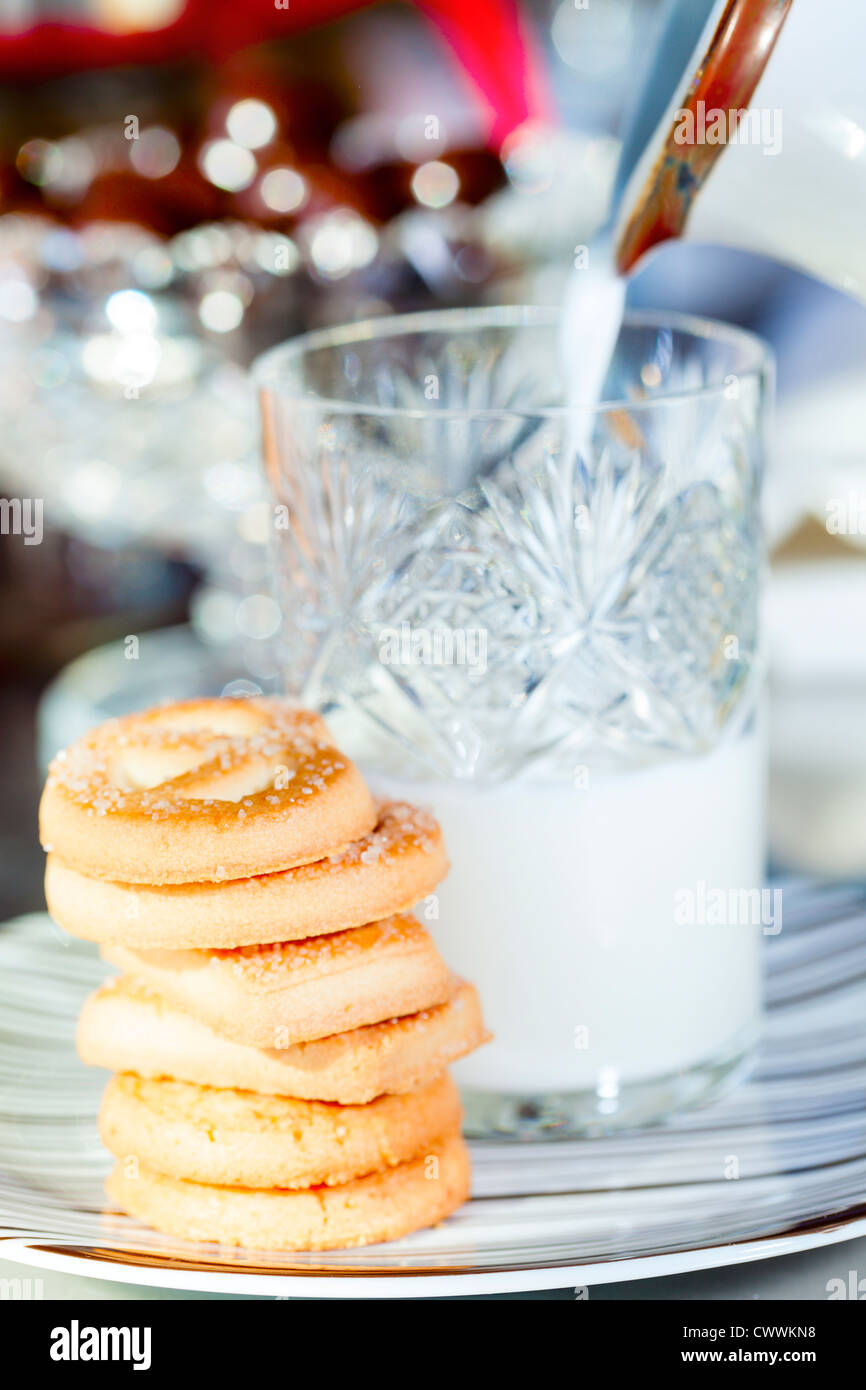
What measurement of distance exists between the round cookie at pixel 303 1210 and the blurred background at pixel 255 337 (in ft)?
0.93

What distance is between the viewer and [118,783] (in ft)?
1.70

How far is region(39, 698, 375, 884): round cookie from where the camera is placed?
0.47 meters

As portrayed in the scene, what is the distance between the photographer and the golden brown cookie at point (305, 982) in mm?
470

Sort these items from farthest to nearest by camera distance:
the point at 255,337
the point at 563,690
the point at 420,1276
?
1. the point at 255,337
2. the point at 563,690
3. the point at 420,1276

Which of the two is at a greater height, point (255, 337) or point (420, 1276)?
point (255, 337)

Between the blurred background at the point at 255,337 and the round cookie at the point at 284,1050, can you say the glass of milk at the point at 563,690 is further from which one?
the blurred background at the point at 255,337

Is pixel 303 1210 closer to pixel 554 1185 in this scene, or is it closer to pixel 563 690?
pixel 554 1185

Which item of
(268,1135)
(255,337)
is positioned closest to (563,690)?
(268,1135)

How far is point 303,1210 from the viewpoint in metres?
0.49

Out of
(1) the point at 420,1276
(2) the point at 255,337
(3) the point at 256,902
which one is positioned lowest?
(1) the point at 420,1276

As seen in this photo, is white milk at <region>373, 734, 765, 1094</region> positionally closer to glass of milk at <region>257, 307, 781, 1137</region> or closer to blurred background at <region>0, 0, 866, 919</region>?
glass of milk at <region>257, 307, 781, 1137</region>

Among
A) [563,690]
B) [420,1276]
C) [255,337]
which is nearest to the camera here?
[420,1276]

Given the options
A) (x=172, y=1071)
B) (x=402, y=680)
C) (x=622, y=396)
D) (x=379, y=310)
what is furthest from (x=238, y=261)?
(x=172, y=1071)

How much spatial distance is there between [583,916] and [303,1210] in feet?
0.51
